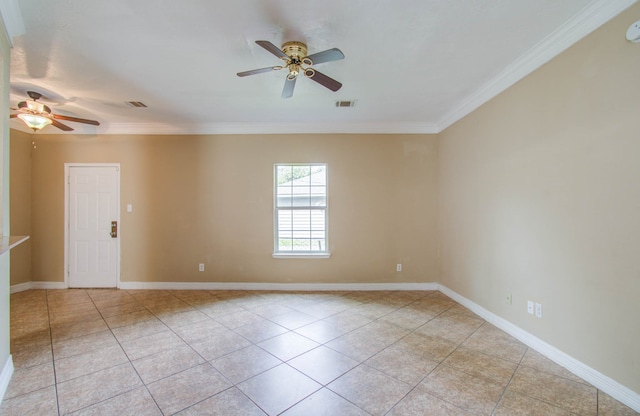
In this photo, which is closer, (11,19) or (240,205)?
(11,19)

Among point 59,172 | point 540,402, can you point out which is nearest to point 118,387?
point 540,402

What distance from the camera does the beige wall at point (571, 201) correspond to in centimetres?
180

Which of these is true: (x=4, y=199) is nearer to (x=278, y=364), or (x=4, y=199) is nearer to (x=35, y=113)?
(x=35, y=113)

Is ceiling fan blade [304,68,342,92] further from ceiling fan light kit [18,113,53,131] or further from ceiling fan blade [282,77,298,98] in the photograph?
ceiling fan light kit [18,113,53,131]

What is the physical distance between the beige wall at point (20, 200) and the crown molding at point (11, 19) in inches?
125

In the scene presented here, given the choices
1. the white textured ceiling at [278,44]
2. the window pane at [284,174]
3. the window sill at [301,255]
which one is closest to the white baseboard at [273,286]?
the window sill at [301,255]

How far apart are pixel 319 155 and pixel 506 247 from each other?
283 cm

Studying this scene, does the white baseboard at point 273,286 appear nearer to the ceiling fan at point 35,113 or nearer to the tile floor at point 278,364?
the tile floor at point 278,364

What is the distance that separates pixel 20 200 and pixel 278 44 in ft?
16.3

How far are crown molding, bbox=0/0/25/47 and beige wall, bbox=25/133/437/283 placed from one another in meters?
2.44

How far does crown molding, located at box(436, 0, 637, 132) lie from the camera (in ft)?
6.07

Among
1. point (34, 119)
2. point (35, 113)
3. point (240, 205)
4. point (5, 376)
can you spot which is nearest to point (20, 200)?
point (34, 119)

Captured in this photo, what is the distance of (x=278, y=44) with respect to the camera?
2.29 m

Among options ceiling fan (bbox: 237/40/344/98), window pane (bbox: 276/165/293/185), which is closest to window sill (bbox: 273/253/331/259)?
window pane (bbox: 276/165/293/185)
